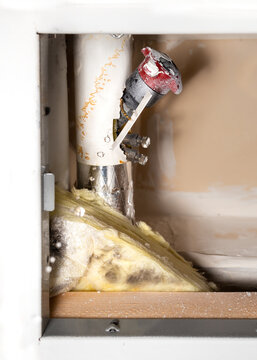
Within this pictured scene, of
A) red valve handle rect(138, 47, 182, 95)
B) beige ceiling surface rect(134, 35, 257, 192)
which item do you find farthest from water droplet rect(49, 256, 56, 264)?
beige ceiling surface rect(134, 35, 257, 192)

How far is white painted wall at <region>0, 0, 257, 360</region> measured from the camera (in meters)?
0.70

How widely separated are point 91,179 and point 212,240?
0.43 m

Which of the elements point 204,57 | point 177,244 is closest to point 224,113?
point 204,57

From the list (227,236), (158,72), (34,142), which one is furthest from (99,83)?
(227,236)

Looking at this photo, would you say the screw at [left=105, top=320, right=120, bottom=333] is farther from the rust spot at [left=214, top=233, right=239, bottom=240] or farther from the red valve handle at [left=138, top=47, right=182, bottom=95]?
the rust spot at [left=214, top=233, right=239, bottom=240]

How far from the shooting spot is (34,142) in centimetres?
73

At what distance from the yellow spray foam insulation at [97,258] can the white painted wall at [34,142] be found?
10cm

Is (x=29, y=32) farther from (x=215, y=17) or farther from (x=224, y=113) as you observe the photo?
(x=224, y=113)

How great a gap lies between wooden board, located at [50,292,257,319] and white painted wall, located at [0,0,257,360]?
7 centimetres

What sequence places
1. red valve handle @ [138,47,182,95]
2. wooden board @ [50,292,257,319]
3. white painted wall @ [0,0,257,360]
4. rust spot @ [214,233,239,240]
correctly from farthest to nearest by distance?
rust spot @ [214,233,239,240] < red valve handle @ [138,47,182,95] < wooden board @ [50,292,257,319] < white painted wall @ [0,0,257,360]

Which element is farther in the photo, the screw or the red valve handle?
the red valve handle

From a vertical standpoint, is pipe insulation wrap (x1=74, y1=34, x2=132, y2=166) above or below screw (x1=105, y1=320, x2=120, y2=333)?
above

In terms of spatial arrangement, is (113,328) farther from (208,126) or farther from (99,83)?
(208,126)

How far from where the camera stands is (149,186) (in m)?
1.42
